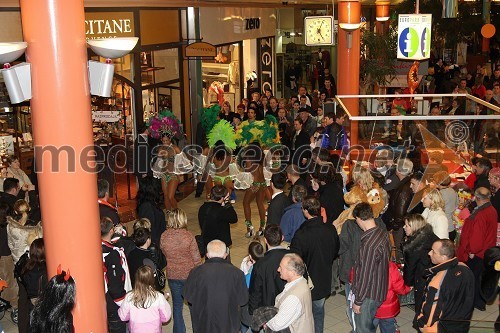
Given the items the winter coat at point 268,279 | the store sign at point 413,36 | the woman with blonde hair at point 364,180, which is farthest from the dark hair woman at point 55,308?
the store sign at point 413,36

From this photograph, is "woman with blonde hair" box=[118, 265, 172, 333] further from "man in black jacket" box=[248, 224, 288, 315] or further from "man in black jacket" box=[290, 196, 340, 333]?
"man in black jacket" box=[290, 196, 340, 333]

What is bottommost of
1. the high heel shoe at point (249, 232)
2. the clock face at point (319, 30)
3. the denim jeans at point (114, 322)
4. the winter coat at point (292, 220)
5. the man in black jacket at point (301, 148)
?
the high heel shoe at point (249, 232)

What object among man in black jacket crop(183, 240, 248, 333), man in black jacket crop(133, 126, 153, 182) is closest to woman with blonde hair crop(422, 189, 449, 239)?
man in black jacket crop(183, 240, 248, 333)

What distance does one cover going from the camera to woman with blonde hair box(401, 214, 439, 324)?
6.64 meters

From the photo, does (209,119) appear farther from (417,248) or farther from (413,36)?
(417,248)

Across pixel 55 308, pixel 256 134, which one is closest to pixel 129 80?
pixel 256 134

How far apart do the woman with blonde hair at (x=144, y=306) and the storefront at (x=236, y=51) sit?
10144mm

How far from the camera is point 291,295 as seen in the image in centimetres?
544

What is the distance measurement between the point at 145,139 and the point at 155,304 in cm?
598

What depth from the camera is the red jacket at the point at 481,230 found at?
7.30 metres

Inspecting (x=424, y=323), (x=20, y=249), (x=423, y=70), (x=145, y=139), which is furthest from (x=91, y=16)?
(x=423, y=70)

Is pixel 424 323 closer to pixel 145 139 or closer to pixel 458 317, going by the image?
pixel 458 317

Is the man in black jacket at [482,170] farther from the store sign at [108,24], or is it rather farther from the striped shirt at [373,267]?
the store sign at [108,24]

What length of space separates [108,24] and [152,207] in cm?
512
